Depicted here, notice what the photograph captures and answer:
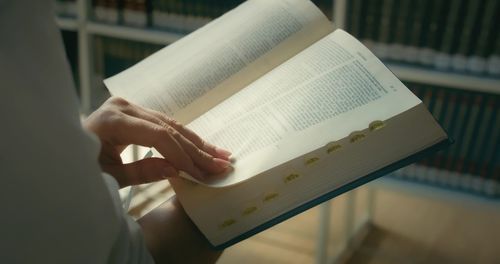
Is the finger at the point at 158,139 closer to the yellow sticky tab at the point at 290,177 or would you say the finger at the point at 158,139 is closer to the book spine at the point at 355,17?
A: the yellow sticky tab at the point at 290,177

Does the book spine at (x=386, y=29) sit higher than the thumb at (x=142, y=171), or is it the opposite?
the thumb at (x=142, y=171)

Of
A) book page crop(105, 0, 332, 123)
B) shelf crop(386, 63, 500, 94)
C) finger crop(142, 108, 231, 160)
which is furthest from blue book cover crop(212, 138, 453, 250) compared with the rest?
shelf crop(386, 63, 500, 94)

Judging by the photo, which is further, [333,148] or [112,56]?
[112,56]

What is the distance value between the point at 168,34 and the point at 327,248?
30.0 inches

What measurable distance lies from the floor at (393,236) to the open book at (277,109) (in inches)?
37.6

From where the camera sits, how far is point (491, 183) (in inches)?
62.1

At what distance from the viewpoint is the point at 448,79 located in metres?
1.50

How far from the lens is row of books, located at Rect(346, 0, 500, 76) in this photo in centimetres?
146

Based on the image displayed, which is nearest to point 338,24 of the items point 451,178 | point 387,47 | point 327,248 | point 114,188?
point 387,47

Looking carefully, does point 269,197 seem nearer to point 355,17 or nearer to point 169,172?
point 169,172

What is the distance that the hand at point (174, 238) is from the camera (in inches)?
25.8

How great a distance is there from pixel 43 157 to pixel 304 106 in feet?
1.27

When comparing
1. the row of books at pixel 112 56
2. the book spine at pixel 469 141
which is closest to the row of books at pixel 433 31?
the book spine at pixel 469 141

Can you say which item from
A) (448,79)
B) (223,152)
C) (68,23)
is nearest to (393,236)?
(448,79)
